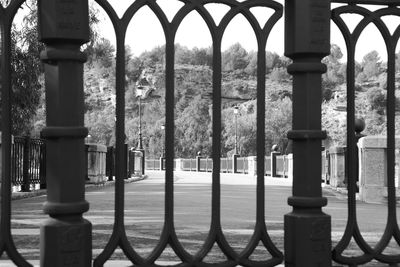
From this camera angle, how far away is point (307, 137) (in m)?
2.62

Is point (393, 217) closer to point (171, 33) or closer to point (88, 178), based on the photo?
point (171, 33)

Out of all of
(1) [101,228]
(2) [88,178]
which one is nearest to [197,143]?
(2) [88,178]

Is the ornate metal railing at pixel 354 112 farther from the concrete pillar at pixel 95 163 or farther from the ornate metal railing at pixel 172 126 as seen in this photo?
the concrete pillar at pixel 95 163

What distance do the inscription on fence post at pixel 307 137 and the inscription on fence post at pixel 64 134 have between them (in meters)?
0.90

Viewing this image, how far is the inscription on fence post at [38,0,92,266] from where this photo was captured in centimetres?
233

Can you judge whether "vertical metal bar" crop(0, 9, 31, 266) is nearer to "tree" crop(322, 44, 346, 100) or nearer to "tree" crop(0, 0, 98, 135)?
"tree" crop(322, 44, 346, 100)

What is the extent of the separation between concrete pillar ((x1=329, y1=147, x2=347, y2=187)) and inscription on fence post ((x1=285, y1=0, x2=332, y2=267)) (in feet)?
39.9

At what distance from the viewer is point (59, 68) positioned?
236 cm

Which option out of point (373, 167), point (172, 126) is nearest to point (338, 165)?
point (373, 167)

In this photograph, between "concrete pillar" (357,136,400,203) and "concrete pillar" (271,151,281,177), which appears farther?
"concrete pillar" (271,151,281,177)

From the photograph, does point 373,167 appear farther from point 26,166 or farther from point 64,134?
point 64,134

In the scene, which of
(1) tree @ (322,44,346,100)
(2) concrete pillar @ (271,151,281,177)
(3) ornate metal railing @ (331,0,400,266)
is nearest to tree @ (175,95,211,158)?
(2) concrete pillar @ (271,151,281,177)

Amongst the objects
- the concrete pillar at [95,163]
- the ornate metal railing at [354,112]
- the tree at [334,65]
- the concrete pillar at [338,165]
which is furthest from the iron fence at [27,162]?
the ornate metal railing at [354,112]

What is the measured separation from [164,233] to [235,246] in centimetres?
250
